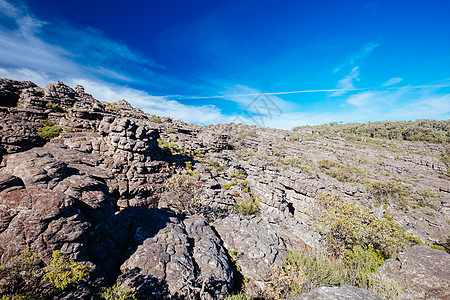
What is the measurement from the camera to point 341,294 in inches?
197

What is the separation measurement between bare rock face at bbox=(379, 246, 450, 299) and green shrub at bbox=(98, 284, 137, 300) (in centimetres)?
1097

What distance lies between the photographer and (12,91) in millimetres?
27922

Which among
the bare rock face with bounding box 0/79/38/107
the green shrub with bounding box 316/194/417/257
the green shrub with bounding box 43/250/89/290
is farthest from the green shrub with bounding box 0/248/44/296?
the bare rock face with bounding box 0/79/38/107

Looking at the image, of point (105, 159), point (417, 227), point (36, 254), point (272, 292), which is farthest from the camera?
point (417, 227)

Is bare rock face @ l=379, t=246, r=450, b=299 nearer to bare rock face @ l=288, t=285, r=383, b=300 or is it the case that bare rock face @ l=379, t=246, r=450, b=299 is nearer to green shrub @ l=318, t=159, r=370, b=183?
bare rock face @ l=288, t=285, r=383, b=300

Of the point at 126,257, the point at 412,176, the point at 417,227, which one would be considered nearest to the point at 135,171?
the point at 126,257

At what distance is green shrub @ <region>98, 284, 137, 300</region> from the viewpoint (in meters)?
5.23

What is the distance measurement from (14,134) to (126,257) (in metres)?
12.6

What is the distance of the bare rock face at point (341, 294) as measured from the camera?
4863 mm

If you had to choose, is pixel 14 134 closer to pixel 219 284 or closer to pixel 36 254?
pixel 36 254

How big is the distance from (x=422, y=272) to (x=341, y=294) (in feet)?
17.9

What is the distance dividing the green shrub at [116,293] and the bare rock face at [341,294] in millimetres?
5540

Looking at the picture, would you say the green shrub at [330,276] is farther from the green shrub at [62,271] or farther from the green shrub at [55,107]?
the green shrub at [55,107]

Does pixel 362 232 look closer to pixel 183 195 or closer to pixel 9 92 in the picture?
pixel 183 195
